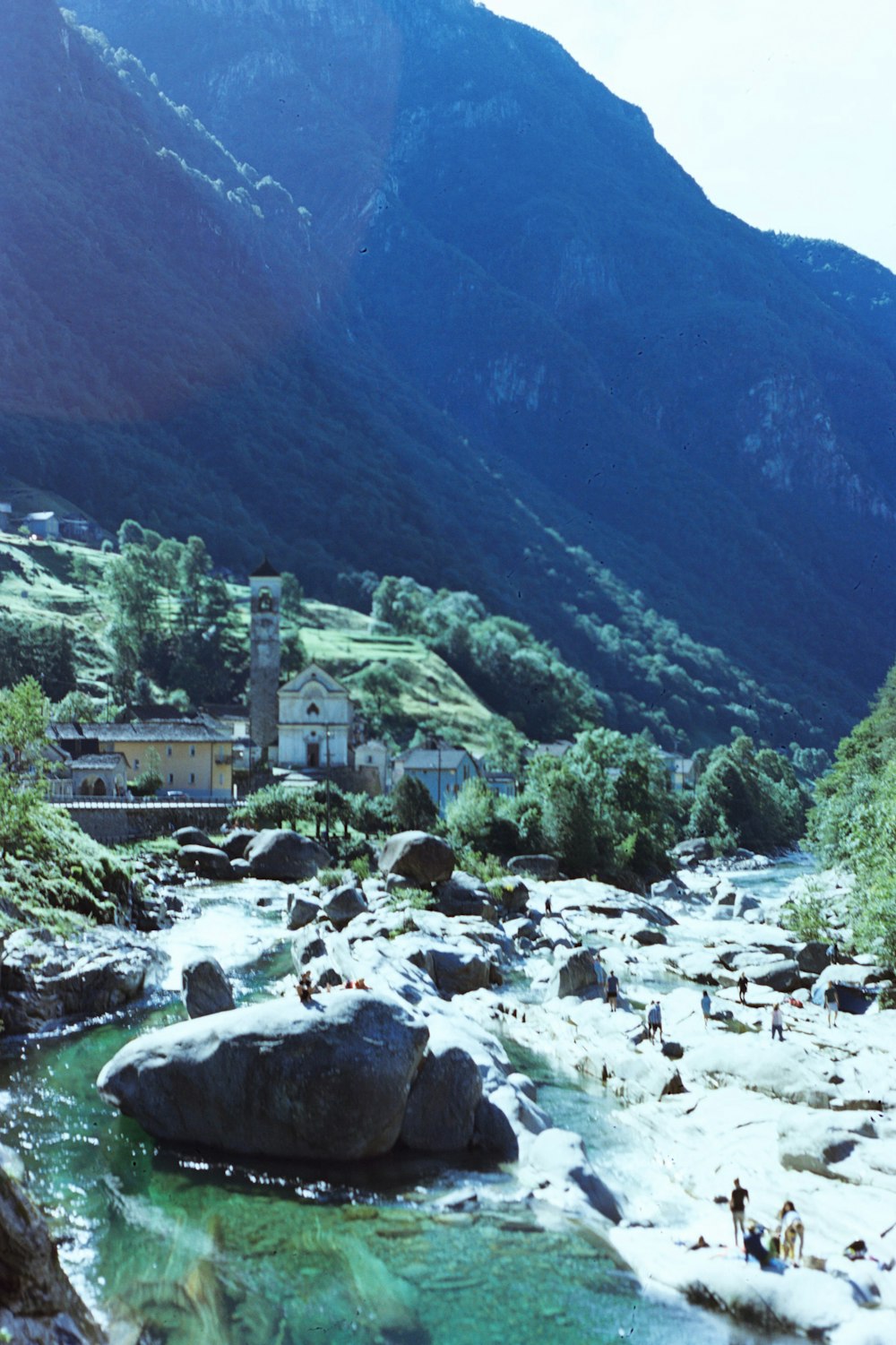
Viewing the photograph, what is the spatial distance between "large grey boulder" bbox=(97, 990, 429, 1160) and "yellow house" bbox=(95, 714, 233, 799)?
240ft

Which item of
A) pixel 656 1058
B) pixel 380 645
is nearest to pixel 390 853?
pixel 656 1058

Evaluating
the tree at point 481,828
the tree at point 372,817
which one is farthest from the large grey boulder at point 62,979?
the tree at point 372,817

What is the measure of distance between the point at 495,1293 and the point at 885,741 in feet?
219

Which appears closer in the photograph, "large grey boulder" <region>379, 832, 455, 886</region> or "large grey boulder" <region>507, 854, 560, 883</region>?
"large grey boulder" <region>379, 832, 455, 886</region>

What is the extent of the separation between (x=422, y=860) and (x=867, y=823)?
21975 millimetres

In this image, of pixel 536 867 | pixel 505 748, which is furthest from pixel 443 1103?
pixel 505 748

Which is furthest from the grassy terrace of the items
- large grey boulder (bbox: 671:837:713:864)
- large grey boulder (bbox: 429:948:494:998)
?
large grey boulder (bbox: 429:948:494:998)

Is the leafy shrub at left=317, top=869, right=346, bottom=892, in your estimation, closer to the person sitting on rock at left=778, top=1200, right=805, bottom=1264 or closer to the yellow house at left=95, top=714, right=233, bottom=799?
the yellow house at left=95, top=714, right=233, bottom=799

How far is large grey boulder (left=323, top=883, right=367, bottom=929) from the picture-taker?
167ft

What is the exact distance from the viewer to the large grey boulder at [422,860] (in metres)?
59.0

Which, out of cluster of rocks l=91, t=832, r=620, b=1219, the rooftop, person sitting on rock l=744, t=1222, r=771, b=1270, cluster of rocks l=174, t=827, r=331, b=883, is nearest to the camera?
person sitting on rock l=744, t=1222, r=771, b=1270

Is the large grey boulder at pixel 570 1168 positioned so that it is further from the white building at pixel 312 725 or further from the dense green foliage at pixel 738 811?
the dense green foliage at pixel 738 811

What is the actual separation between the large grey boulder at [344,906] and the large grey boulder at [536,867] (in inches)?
887

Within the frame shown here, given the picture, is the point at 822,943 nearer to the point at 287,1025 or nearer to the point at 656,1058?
the point at 656,1058
